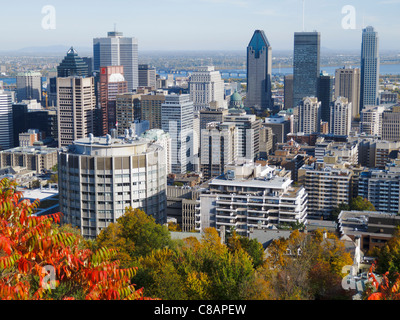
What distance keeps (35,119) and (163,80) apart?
1773cm

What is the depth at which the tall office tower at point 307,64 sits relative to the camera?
32781 mm

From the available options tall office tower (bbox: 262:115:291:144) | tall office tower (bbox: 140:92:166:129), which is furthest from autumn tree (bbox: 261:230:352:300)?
tall office tower (bbox: 262:115:291:144)

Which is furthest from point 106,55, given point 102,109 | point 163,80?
point 102,109

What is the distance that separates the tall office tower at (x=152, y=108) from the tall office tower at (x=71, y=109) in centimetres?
251

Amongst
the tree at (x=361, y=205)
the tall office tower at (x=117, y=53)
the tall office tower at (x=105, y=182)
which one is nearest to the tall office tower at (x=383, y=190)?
the tree at (x=361, y=205)

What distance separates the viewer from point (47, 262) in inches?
80.4

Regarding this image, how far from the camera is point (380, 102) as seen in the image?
34.6 metres

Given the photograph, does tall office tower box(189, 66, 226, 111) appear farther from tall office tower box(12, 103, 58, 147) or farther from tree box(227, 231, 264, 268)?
tree box(227, 231, 264, 268)

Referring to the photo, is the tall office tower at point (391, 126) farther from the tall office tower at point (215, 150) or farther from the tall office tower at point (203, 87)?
the tall office tower at point (203, 87)

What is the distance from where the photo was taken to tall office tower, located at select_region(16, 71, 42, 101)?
35.6 m

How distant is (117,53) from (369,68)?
1579 cm

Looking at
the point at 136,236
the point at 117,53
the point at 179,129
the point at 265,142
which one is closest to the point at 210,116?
the point at 265,142

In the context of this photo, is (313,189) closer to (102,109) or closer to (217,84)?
(102,109)
